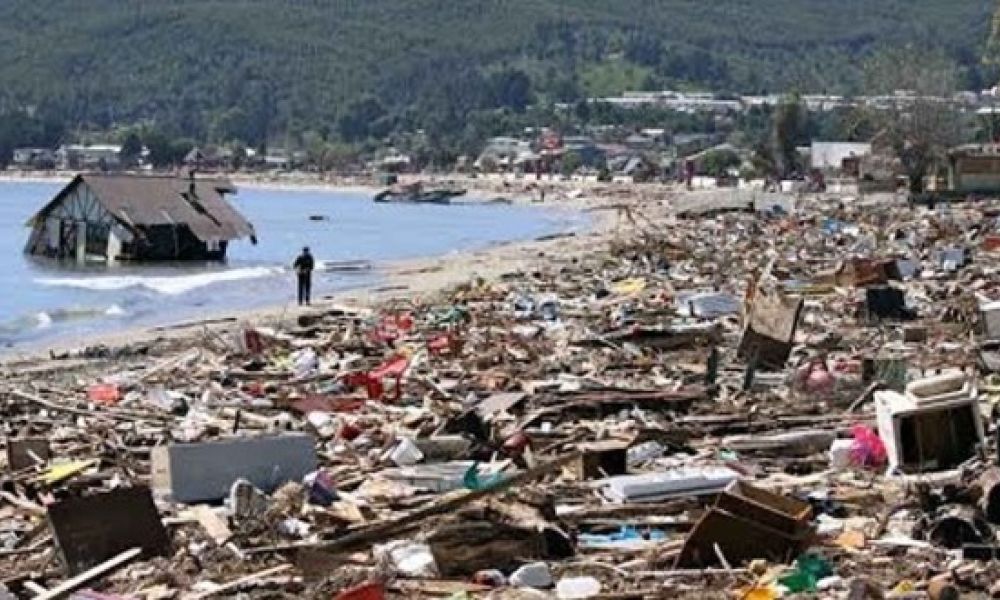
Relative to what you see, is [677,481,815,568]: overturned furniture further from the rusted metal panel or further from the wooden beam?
the rusted metal panel

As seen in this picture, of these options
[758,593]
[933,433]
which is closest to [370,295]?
[933,433]

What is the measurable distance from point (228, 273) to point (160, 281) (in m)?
3.50

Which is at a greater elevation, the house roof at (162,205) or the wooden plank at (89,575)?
the wooden plank at (89,575)

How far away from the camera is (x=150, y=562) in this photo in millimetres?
9453

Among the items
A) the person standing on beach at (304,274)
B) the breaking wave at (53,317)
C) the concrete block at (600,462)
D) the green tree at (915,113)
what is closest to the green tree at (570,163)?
the green tree at (915,113)

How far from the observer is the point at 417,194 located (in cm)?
14262

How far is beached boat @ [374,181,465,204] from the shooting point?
14001 centimetres

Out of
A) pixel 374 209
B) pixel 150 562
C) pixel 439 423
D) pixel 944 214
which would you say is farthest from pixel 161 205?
pixel 374 209

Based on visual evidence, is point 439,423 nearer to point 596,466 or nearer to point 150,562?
point 596,466

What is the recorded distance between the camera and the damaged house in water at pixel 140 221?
176 ft

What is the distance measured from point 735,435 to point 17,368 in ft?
44.1

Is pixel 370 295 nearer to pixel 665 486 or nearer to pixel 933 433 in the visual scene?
pixel 933 433

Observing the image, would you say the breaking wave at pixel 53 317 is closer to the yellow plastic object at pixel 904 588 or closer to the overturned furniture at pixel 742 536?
the overturned furniture at pixel 742 536

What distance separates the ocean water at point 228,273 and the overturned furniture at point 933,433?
873 inches
